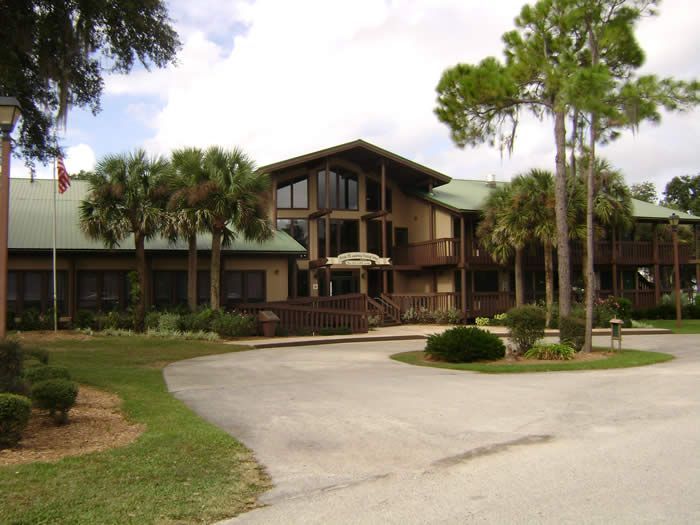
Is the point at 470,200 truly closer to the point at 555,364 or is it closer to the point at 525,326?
the point at 525,326

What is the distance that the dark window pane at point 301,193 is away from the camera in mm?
31359

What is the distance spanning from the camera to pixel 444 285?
101 feet

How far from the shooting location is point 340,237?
3206cm

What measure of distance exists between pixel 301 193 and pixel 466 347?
59.6 ft

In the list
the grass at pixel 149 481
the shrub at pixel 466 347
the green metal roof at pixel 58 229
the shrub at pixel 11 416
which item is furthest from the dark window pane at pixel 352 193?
the shrub at pixel 11 416

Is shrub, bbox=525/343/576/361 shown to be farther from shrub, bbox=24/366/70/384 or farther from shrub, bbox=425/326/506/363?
shrub, bbox=24/366/70/384

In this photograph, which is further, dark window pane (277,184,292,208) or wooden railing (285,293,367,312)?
dark window pane (277,184,292,208)

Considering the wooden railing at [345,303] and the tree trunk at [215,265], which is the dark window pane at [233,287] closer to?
the wooden railing at [345,303]

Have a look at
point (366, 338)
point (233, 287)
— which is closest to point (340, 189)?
point (233, 287)

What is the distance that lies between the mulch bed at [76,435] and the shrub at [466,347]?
8.19 m

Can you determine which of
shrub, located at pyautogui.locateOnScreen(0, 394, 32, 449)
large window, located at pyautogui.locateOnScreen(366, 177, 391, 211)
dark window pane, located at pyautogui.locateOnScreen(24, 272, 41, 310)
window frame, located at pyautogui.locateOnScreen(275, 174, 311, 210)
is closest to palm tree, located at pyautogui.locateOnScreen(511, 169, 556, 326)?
large window, located at pyautogui.locateOnScreen(366, 177, 391, 211)

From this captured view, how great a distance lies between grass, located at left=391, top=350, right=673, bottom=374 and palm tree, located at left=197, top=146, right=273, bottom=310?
8.37 m

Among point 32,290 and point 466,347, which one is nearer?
point 466,347

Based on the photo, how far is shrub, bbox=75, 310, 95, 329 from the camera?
74.1 ft
